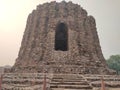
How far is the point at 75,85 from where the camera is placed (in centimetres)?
895

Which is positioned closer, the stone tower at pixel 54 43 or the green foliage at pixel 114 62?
the stone tower at pixel 54 43

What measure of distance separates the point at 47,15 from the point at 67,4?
174 centimetres

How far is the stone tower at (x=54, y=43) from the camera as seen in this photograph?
13.7m

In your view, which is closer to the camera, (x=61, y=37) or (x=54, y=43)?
(x=54, y=43)

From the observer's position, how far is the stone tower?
13672mm

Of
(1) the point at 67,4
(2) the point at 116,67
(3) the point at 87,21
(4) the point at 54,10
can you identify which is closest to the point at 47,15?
(4) the point at 54,10

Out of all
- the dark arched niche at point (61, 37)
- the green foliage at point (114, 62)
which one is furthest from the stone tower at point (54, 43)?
the green foliage at point (114, 62)

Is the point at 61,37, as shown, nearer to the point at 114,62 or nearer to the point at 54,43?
the point at 54,43

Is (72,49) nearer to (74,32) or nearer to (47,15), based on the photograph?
(74,32)

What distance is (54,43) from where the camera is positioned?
1517 centimetres

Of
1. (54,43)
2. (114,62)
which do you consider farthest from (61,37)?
(114,62)

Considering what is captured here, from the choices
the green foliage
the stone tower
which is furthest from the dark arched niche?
the green foliage

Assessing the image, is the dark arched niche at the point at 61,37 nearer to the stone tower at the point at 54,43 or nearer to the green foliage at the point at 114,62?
the stone tower at the point at 54,43

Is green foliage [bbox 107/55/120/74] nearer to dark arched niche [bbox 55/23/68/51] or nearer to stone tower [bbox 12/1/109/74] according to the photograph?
dark arched niche [bbox 55/23/68/51]
